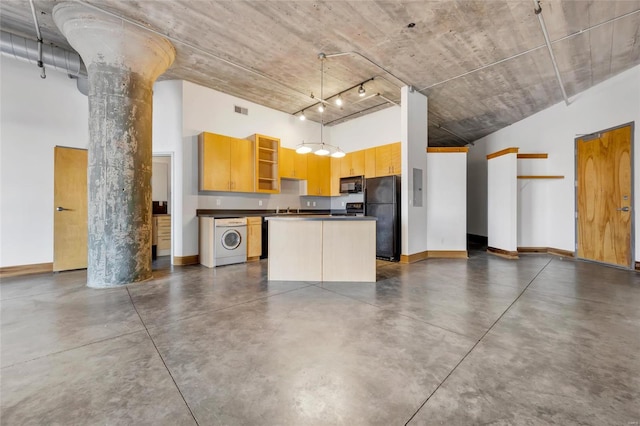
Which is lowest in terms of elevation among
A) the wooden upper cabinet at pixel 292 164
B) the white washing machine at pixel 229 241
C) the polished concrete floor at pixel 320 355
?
the polished concrete floor at pixel 320 355

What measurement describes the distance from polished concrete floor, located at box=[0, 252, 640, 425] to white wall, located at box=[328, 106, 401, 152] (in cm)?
411

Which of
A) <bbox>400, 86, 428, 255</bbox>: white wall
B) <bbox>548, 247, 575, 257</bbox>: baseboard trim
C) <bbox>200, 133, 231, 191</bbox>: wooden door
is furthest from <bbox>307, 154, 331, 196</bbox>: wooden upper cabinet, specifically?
<bbox>548, 247, 575, 257</bbox>: baseboard trim

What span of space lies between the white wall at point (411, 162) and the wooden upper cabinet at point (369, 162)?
3.80ft

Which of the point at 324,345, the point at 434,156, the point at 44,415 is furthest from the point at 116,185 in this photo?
the point at 434,156

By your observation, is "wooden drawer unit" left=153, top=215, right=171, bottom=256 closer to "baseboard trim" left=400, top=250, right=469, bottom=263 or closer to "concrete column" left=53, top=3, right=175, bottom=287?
"concrete column" left=53, top=3, right=175, bottom=287

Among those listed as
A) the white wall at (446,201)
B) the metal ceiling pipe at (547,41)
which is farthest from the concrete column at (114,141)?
the white wall at (446,201)

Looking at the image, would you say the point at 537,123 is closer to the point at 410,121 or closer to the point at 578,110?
the point at 578,110

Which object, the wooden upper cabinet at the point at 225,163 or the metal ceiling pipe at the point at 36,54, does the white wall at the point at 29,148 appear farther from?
the wooden upper cabinet at the point at 225,163

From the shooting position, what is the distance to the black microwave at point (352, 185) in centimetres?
648

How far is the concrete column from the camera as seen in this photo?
3.54m

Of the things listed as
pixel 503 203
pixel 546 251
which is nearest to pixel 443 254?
pixel 503 203

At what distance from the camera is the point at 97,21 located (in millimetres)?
3395

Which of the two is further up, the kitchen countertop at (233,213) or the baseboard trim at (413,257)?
the kitchen countertop at (233,213)

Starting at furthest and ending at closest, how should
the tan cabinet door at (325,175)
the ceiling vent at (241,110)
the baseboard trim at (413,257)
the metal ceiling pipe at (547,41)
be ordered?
the tan cabinet door at (325,175)
the ceiling vent at (241,110)
the baseboard trim at (413,257)
the metal ceiling pipe at (547,41)
